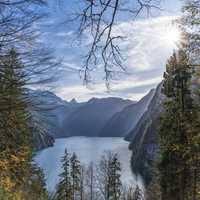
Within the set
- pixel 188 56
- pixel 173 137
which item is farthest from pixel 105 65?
pixel 173 137

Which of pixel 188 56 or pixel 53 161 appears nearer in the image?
pixel 188 56

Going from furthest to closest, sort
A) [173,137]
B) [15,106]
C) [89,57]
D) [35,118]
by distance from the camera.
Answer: [173,137], [35,118], [15,106], [89,57]

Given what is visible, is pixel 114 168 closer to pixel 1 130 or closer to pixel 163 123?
pixel 163 123

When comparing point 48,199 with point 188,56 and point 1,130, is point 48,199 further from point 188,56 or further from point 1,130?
point 188,56

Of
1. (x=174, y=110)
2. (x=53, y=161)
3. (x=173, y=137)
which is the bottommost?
(x=53, y=161)

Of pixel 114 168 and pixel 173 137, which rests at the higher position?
pixel 173 137

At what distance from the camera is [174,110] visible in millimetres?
24609

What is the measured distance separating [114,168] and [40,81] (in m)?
43.6

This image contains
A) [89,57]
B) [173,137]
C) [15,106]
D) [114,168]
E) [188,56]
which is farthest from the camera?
[114,168]

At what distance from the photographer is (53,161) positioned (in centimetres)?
11125

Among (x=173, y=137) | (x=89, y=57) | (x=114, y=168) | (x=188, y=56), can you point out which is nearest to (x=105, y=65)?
(x=89, y=57)

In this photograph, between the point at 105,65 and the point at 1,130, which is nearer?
the point at 105,65

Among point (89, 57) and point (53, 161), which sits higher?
point (89, 57)

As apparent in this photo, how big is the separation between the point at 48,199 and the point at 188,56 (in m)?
4.80
